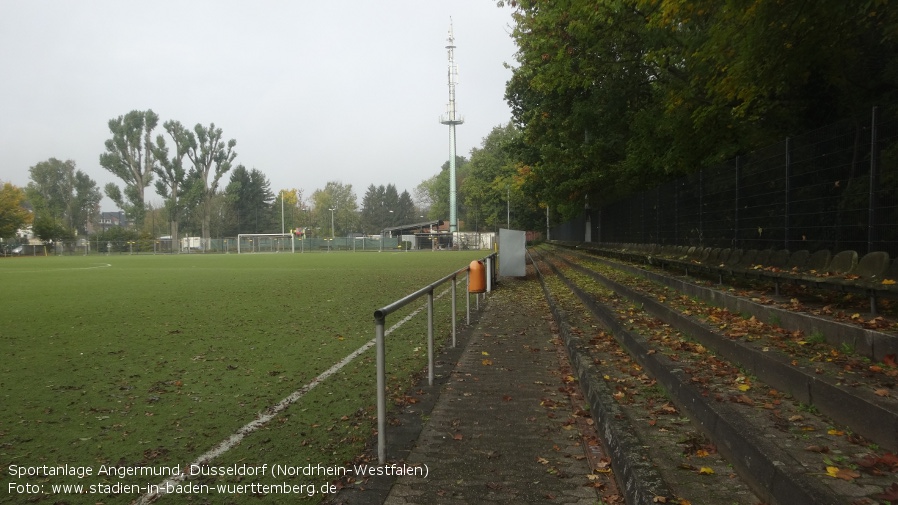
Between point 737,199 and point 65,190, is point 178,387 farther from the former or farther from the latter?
point 65,190

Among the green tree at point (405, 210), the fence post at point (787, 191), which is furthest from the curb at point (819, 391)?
the green tree at point (405, 210)

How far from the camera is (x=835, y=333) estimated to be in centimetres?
470

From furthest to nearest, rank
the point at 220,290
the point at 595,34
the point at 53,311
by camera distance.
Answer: the point at 220,290 < the point at 595,34 < the point at 53,311

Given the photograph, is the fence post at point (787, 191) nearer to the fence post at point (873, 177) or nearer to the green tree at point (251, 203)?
the fence post at point (873, 177)

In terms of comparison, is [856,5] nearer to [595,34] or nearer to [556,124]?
[595,34]

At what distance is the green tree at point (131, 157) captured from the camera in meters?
75.6

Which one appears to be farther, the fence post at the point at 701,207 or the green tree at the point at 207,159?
the green tree at the point at 207,159

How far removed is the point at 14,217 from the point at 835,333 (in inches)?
3034

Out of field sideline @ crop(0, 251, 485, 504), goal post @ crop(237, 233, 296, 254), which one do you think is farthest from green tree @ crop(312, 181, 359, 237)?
field sideline @ crop(0, 251, 485, 504)

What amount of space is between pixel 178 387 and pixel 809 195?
A: 7400mm

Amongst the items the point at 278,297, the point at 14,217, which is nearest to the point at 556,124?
the point at 278,297

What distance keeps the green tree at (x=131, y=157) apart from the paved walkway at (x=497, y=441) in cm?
8003

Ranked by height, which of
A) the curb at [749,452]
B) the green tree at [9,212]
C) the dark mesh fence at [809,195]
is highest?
the green tree at [9,212]

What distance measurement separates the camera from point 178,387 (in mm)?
6172
